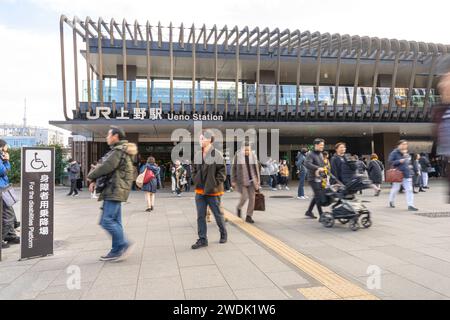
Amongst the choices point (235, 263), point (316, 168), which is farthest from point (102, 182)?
point (316, 168)

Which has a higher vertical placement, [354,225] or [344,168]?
[344,168]

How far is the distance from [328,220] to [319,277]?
3.02 metres

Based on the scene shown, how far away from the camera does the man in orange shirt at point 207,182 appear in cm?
536

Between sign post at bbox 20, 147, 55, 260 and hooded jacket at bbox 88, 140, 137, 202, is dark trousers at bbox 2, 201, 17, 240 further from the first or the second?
hooded jacket at bbox 88, 140, 137, 202

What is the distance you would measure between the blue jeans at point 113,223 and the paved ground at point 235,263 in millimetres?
264

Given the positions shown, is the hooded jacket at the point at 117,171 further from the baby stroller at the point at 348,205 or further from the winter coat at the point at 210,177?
the baby stroller at the point at 348,205

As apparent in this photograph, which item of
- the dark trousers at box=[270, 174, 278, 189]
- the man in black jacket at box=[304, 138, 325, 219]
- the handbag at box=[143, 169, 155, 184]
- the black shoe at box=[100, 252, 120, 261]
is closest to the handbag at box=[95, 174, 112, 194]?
the black shoe at box=[100, 252, 120, 261]

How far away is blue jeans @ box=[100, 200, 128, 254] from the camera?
471cm

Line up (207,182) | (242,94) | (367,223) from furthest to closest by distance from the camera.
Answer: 1. (242,94)
2. (367,223)
3. (207,182)

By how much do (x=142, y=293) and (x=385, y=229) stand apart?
16.3 feet

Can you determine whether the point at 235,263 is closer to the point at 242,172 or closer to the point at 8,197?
the point at 242,172

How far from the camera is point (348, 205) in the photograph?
653 cm

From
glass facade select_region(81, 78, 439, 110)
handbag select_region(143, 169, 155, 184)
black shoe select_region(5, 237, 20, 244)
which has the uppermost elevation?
glass facade select_region(81, 78, 439, 110)
